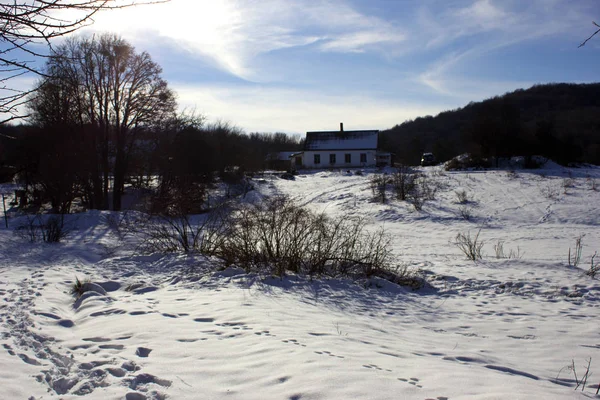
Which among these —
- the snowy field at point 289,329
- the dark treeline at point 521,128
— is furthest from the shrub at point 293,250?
the dark treeline at point 521,128

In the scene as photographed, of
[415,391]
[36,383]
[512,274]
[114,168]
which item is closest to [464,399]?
[415,391]

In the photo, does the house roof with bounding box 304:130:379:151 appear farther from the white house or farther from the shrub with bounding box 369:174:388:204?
the shrub with bounding box 369:174:388:204

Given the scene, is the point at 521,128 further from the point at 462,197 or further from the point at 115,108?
the point at 115,108

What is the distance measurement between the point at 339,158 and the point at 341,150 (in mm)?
1165

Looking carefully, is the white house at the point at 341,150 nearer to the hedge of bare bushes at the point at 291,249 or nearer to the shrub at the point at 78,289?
the hedge of bare bushes at the point at 291,249

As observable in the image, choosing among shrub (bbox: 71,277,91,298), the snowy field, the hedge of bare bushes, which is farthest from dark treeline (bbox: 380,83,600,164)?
shrub (bbox: 71,277,91,298)

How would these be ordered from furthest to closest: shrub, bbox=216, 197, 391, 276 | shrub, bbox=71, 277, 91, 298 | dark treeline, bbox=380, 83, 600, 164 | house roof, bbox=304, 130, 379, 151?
house roof, bbox=304, 130, 379, 151 → dark treeline, bbox=380, 83, 600, 164 → shrub, bbox=216, 197, 391, 276 → shrub, bbox=71, 277, 91, 298

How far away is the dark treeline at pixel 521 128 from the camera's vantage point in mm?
36656

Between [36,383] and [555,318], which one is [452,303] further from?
[36,383]

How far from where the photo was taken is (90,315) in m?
5.99

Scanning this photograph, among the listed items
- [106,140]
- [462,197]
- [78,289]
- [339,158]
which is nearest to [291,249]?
[78,289]

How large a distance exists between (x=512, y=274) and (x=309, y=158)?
52.7 metres

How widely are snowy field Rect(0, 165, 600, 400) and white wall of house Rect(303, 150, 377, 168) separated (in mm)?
47552

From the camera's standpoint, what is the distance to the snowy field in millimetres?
3539
